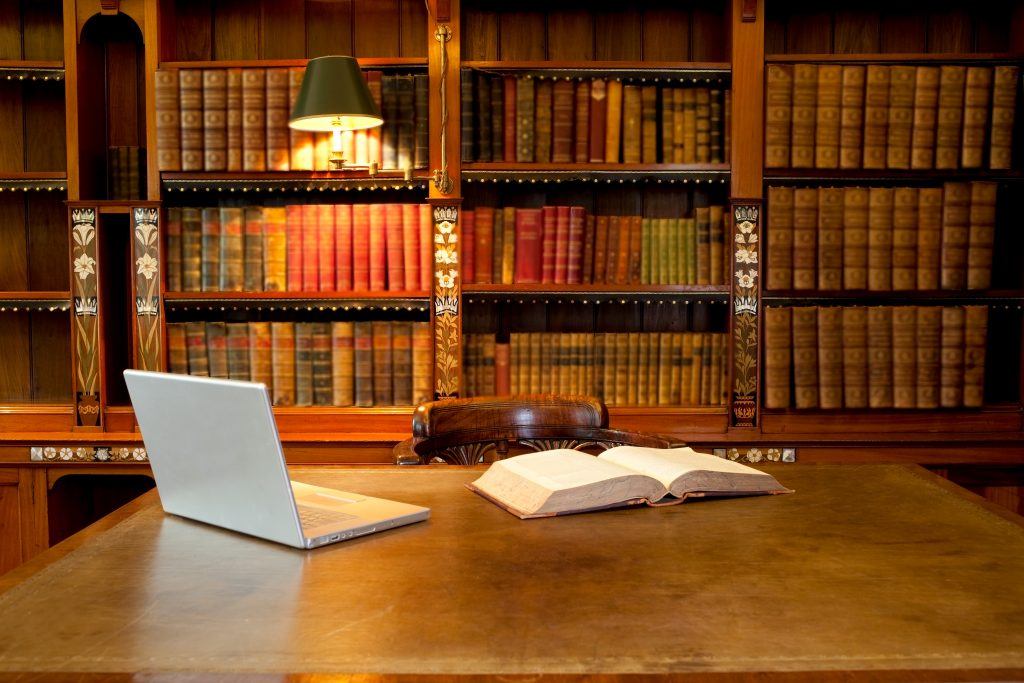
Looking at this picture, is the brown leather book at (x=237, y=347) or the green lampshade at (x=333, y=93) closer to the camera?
the green lampshade at (x=333, y=93)

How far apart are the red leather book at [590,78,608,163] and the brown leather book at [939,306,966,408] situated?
4.12 feet

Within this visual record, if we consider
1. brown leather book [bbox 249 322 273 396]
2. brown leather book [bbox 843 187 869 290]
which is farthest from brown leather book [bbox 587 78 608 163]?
brown leather book [bbox 249 322 273 396]

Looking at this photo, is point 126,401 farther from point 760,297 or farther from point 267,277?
point 760,297

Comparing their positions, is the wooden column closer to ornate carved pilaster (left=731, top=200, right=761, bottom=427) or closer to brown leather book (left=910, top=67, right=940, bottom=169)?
ornate carved pilaster (left=731, top=200, right=761, bottom=427)

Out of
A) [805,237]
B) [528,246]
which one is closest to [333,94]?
[528,246]

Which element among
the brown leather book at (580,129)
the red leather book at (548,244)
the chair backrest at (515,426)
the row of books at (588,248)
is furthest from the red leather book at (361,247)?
the chair backrest at (515,426)

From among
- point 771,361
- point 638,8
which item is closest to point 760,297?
point 771,361

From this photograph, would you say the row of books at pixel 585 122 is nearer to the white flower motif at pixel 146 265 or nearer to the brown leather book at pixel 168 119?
the brown leather book at pixel 168 119

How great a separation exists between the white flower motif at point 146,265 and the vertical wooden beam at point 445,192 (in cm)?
93

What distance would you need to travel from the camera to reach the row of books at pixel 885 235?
3.01 m

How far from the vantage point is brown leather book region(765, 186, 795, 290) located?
3.01m

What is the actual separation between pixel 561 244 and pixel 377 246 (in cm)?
61

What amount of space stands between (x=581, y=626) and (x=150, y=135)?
268 cm

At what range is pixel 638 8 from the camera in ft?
10.9
